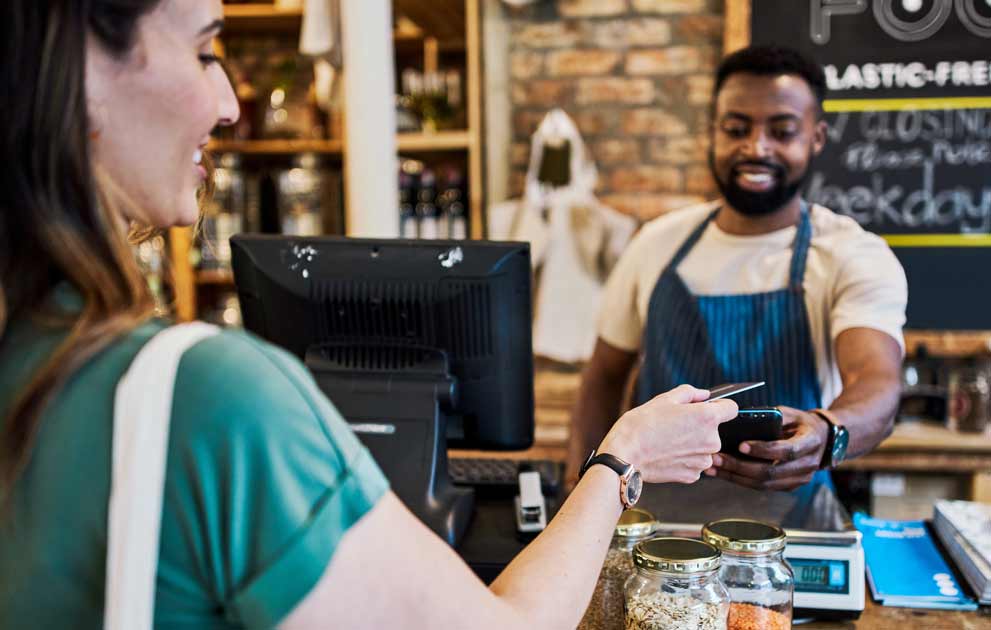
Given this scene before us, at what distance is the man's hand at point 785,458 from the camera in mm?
1463

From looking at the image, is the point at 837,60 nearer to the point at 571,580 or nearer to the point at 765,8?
the point at 765,8

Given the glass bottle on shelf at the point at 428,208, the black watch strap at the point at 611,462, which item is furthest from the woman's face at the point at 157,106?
the glass bottle on shelf at the point at 428,208

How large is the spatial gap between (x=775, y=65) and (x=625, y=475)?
1.50 metres

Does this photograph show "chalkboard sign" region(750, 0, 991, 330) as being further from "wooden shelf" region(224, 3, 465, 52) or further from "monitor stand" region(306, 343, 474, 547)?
"monitor stand" region(306, 343, 474, 547)

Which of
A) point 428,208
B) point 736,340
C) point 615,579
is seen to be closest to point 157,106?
point 615,579

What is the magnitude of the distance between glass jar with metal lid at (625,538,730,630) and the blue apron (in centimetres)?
100

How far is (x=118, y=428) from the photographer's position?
67 centimetres

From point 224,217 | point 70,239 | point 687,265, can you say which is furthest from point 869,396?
point 224,217

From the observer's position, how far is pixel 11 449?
70cm

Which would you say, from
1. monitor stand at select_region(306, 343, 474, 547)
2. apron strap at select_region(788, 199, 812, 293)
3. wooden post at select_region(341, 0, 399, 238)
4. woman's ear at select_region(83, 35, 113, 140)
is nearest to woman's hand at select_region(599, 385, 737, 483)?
monitor stand at select_region(306, 343, 474, 547)

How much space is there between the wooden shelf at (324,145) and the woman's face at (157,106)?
2.62 metres

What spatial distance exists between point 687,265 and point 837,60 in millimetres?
1245

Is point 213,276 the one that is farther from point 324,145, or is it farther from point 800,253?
point 800,253

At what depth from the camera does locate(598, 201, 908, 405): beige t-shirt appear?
2.02m
